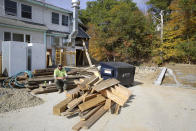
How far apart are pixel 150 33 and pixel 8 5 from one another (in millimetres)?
17652

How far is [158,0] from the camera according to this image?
2402 cm

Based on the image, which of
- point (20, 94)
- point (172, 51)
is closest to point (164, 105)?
point (20, 94)

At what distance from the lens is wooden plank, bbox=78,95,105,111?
13.5 feet

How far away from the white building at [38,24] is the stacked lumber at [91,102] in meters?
8.38

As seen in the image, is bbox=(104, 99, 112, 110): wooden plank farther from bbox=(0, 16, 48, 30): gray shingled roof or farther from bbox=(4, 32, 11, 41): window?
bbox=(4, 32, 11, 41): window

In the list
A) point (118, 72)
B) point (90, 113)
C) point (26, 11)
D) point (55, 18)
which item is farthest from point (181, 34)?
point (26, 11)

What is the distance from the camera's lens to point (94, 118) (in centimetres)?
→ 389

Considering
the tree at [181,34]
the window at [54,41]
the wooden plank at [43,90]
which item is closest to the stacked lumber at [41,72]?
the wooden plank at [43,90]

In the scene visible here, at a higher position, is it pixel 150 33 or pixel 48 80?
pixel 150 33

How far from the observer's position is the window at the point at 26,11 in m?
13.9

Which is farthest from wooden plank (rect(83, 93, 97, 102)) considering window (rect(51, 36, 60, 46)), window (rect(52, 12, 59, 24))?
window (rect(52, 12, 59, 24))

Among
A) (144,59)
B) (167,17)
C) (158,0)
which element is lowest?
(144,59)

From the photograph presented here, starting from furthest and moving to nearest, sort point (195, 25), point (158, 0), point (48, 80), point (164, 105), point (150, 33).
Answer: point (158, 0)
point (150, 33)
point (195, 25)
point (48, 80)
point (164, 105)

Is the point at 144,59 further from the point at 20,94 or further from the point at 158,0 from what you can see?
the point at 20,94
